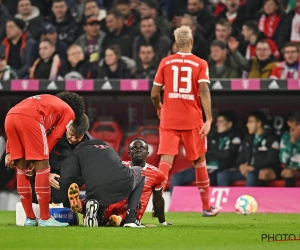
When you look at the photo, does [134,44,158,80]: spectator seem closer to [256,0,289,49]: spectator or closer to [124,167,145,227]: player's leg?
[256,0,289,49]: spectator

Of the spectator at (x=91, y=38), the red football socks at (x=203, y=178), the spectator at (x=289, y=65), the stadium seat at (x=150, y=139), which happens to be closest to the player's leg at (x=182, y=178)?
the stadium seat at (x=150, y=139)

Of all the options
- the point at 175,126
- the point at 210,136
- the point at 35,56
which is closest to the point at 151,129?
the point at 210,136

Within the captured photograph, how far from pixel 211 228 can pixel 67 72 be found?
6691 mm

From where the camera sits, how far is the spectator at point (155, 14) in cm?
1411

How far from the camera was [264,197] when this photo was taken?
1175 cm

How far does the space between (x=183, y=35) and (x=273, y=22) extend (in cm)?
473

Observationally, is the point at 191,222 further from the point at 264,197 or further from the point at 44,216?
the point at 264,197

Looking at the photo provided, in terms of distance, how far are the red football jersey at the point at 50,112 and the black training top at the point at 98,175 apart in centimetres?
37

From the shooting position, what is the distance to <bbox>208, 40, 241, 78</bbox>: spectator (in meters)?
13.2

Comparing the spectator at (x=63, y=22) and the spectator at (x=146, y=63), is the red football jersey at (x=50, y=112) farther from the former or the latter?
the spectator at (x=63, y=22)

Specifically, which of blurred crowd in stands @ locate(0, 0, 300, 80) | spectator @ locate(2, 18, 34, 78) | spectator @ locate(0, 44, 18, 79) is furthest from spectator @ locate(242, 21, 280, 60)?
spectator @ locate(0, 44, 18, 79)

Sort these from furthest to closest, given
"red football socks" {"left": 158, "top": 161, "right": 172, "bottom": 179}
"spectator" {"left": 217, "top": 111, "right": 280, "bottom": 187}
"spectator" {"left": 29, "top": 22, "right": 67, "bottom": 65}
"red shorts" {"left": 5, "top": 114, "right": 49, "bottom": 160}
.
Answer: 1. "spectator" {"left": 29, "top": 22, "right": 67, "bottom": 65}
2. "spectator" {"left": 217, "top": 111, "right": 280, "bottom": 187}
3. "red football socks" {"left": 158, "top": 161, "right": 172, "bottom": 179}
4. "red shorts" {"left": 5, "top": 114, "right": 49, "bottom": 160}

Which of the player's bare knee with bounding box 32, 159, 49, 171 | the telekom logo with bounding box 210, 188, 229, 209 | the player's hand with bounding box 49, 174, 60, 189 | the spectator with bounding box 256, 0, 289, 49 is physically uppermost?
the spectator with bounding box 256, 0, 289, 49

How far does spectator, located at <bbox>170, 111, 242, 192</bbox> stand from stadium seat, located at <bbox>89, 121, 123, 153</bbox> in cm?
134
